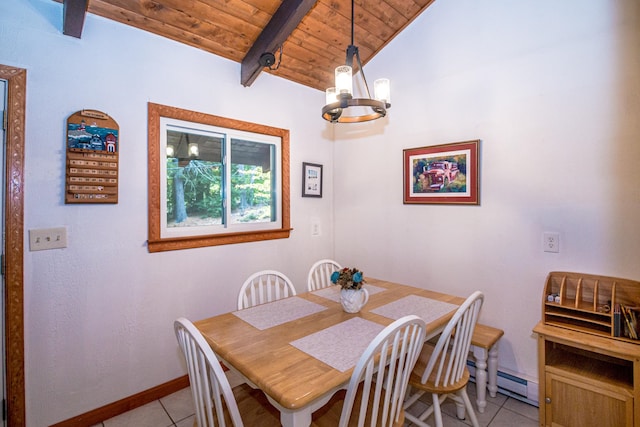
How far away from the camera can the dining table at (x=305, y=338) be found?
3.47 ft

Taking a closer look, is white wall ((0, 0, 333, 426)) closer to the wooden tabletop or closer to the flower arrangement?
the wooden tabletop

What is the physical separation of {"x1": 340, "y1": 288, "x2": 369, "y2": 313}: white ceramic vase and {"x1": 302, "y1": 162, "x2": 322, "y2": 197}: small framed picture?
1.53 metres

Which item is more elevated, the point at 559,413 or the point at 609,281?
the point at 609,281

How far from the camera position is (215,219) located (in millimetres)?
2506

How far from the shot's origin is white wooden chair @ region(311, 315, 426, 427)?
1051 millimetres

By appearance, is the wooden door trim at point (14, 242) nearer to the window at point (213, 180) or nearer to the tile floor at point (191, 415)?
the tile floor at point (191, 415)

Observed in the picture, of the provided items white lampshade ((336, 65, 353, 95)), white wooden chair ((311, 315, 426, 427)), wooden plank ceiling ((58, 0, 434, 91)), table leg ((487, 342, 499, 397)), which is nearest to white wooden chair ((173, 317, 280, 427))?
white wooden chair ((311, 315, 426, 427))

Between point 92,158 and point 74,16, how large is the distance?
76 cm

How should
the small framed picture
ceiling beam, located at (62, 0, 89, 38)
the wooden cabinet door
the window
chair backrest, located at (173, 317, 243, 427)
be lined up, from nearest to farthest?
1. chair backrest, located at (173, 317, 243, 427)
2. the wooden cabinet door
3. ceiling beam, located at (62, 0, 89, 38)
4. the window
5. the small framed picture

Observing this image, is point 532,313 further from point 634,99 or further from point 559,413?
point 634,99

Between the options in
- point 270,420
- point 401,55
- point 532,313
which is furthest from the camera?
point 401,55

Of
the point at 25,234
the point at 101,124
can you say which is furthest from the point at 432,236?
the point at 25,234

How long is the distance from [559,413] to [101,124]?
311 centimetres

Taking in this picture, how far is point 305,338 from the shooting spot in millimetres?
1403
